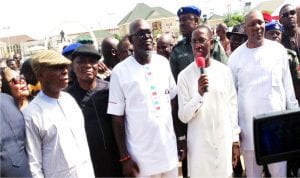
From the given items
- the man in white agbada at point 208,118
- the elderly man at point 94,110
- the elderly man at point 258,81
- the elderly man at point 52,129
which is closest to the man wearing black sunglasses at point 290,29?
the elderly man at point 258,81

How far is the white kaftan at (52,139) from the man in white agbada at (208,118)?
1091 millimetres

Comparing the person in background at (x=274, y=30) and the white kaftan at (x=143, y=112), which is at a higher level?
the person in background at (x=274, y=30)

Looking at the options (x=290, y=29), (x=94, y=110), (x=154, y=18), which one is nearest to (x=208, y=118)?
(x=94, y=110)

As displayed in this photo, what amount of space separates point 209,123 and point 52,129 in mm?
1441

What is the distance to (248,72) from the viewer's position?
147 inches

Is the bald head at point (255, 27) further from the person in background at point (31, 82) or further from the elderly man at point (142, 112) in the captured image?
the person in background at point (31, 82)

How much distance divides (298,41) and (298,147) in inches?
139

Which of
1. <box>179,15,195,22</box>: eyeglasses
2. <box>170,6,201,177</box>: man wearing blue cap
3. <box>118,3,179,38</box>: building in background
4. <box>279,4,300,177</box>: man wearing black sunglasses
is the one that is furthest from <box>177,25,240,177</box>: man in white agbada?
<box>118,3,179,38</box>: building in background

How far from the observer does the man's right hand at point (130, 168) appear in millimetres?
3309

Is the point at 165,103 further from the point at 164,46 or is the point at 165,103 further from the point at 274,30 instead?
the point at 164,46

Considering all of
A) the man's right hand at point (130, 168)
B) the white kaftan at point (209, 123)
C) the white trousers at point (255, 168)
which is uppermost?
the white kaftan at point (209, 123)

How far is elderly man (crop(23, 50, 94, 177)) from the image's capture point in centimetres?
253

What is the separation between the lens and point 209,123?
340cm

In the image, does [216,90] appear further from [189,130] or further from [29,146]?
[29,146]
